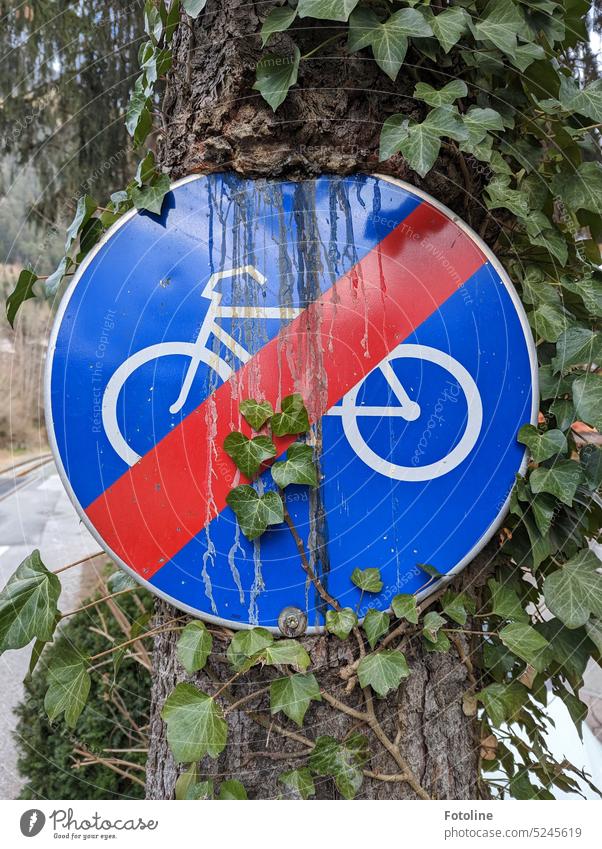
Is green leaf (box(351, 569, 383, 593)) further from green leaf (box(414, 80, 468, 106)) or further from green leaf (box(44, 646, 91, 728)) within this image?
green leaf (box(414, 80, 468, 106))

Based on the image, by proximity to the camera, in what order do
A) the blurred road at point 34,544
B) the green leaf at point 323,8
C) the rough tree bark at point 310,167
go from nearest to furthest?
the green leaf at point 323,8 < the rough tree bark at point 310,167 < the blurred road at point 34,544

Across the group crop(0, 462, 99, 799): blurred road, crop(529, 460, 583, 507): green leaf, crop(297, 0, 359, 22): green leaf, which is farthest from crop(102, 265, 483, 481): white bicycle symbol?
crop(0, 462, 99, 799): blurred road

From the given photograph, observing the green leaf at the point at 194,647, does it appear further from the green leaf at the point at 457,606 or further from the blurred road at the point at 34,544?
the blurred road at the point at 34,544

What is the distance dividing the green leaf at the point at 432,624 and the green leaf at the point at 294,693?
0.17m

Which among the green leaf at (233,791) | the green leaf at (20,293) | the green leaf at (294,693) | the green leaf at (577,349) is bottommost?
the green leaf at (233,791)

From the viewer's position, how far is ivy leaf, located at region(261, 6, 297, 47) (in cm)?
79

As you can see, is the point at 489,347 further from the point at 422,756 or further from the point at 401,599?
the point at 422,756

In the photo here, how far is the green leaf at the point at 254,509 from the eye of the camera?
829 millimetres

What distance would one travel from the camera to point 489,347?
85cm

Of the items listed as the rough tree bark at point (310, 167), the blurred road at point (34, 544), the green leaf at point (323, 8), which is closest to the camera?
the green leaf at point (323, 8)

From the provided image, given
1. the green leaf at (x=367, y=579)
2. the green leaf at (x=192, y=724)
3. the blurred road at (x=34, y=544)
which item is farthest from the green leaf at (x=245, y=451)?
the blurred road at (x=34, y=544)

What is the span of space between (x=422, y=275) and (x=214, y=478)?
396 mm

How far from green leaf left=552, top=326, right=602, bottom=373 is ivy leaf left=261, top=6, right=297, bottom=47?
0.57 m
